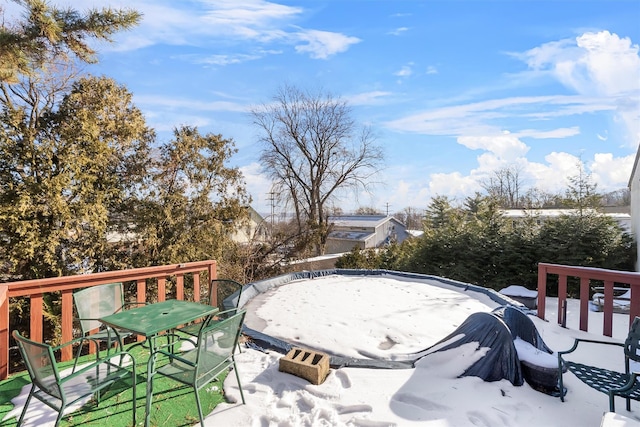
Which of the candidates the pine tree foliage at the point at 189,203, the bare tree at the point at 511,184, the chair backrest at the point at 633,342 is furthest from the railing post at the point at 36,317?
the bare tree at the point at 511,184

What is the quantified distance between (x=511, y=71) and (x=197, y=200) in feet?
27.5

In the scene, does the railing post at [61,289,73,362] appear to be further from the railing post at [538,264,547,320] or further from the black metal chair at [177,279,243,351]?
the railing post at [538,264,547,320]

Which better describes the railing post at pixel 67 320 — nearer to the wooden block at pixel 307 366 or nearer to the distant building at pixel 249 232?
the wooden block at pixel 307 366

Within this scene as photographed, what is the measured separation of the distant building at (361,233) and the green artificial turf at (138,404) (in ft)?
58.3

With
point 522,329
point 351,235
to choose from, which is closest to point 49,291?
point 522,329

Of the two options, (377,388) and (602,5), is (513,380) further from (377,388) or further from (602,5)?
(602,5)

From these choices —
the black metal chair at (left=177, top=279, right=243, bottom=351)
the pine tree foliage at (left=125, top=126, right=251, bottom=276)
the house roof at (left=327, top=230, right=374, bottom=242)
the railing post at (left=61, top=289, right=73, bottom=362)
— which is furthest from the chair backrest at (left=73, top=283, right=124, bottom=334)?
the house roof at (left=327, top=230, right=374, bottom=242)

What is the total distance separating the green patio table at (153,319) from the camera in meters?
2.07

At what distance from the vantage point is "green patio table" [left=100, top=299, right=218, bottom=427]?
2074 mm

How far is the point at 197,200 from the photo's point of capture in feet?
27.2

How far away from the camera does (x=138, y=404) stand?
221 centimetres

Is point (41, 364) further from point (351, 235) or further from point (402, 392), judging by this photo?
point (351, 235)

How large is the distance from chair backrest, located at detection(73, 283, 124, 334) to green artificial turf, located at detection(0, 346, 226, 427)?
0.58 meters

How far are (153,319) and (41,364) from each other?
694mm
